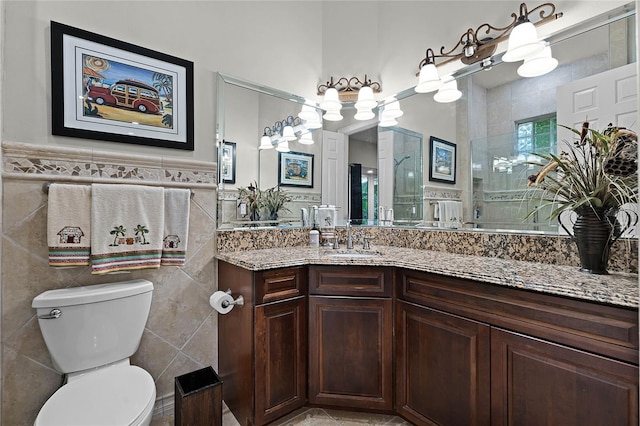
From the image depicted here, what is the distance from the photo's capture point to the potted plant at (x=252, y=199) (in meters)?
2.06

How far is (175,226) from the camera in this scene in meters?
1.69

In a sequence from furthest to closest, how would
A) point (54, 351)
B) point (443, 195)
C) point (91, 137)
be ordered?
point (443, 195), point (91, 137), point (54, 351)

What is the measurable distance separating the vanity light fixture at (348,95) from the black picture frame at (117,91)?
42.0 inches

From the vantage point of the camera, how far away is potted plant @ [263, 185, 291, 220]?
2180 millimetres

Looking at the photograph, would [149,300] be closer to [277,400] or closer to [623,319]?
[277,400]

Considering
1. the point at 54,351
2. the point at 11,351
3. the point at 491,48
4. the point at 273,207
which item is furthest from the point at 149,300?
the point at 491,48

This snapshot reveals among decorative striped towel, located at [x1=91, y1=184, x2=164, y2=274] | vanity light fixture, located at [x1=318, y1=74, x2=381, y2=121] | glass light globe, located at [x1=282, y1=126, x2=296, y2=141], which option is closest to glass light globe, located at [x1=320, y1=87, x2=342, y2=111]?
vanity light fixture, located at [x1=318, y1=74, x2=381, y2=121]

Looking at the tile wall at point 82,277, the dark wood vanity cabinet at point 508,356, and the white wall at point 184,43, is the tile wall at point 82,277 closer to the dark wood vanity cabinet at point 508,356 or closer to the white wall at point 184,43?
the white wall at point 184,43

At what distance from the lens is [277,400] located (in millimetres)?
1589

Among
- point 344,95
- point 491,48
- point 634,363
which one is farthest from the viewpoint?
point 344,95

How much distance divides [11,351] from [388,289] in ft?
5.96

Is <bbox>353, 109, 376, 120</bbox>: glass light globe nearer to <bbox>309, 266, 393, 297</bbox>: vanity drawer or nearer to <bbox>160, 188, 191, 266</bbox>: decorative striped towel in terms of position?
<bbox>309, 266, 393, 297</bbox>: vanity drawer

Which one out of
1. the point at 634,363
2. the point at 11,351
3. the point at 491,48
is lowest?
the point at 11,351

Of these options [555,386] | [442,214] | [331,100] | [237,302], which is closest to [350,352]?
[237,302]
